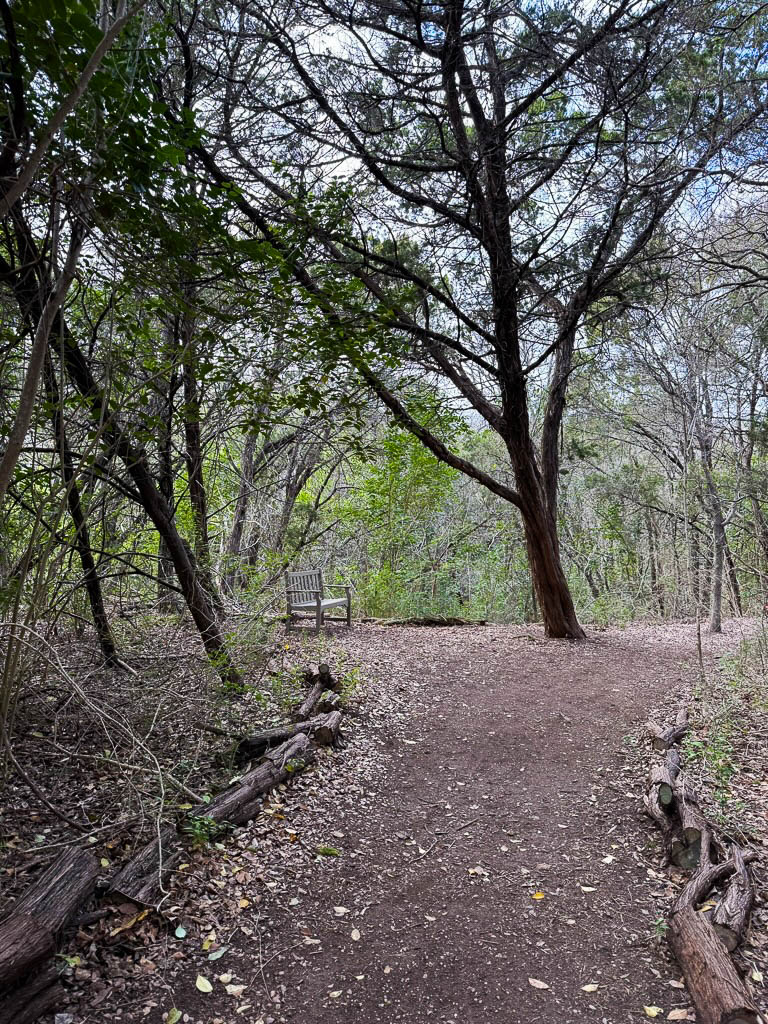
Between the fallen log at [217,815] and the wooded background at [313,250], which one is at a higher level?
the wooded background at [313,250]

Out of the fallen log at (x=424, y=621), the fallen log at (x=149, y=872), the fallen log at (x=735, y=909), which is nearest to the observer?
the fallen log at (x=735, y=909)

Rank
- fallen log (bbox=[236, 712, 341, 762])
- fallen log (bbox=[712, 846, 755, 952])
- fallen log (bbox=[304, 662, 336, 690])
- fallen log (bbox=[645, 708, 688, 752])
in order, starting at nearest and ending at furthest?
fallen log (bbox=[712, 846, 755, 952]) → fallen log (bbox=[236, 712, 341, 762]) → fallen log (bbox=[645, 708, 688, 752]) → fallen log (bbox=[304, 662, 336, 690])

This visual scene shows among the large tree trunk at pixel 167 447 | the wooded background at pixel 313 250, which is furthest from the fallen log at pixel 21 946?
the large tree trunk at pixel 167 447

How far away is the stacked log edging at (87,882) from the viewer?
2.08m

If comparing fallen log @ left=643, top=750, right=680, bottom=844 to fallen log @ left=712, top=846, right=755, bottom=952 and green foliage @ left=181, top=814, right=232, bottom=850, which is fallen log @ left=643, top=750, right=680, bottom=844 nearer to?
fallen log @ left=712, top=846, right=755, bottom=952

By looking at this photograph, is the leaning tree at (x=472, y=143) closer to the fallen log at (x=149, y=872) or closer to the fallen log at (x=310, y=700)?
the fallen log at (x=310, y=700)

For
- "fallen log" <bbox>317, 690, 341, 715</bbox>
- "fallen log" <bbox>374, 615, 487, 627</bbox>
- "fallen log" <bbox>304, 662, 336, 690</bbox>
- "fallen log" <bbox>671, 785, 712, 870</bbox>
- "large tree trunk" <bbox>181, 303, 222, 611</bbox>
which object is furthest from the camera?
"fallen log" <bbox>374, 615, 487, 627</bbox>

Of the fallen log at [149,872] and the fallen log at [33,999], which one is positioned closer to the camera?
the fallen log at [33,999]

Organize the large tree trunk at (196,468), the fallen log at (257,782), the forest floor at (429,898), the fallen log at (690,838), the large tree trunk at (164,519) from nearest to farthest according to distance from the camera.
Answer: the forest floor at (429,898) → the fallen log at (690,838) → the fallen log at (257,782) → the large tree trunk at (164,519) → the large tree trunk at (196,468)

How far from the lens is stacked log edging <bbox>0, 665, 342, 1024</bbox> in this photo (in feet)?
6.82

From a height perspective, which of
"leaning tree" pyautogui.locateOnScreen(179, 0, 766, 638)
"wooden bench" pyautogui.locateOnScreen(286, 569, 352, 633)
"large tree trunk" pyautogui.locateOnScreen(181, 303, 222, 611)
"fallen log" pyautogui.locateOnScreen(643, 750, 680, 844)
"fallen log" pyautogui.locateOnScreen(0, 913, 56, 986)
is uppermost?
"leaning tree" pyautogui.locateOnScreen(179, 0, 766, 638)

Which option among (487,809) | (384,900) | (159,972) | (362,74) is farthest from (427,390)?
(159,972)

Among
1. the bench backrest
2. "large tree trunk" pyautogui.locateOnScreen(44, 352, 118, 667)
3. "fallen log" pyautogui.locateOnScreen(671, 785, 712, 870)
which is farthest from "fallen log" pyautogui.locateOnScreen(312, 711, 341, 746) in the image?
the bench backrest

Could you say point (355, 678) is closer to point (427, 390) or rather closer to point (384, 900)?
point (384, 900)
